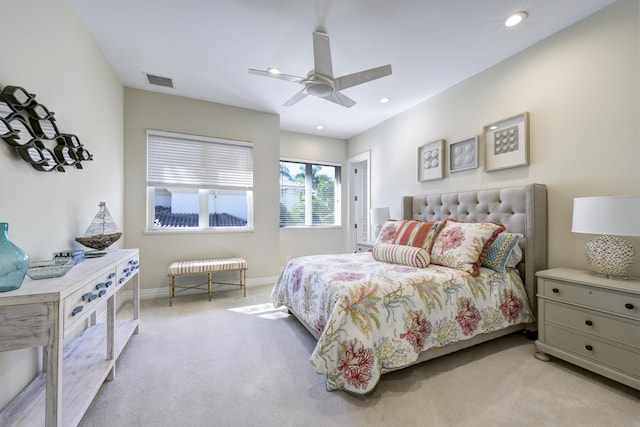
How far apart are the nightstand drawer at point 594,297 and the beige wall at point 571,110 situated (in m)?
0.48

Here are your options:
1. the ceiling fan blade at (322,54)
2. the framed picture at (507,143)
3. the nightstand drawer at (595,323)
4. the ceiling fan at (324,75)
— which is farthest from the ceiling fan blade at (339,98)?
the nightstand drawer at (595,323)

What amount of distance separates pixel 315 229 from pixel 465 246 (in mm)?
3229

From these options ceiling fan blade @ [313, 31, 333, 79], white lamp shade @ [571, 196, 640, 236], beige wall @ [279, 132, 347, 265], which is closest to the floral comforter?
white lamp shade @ [571, 196, 640, 236]

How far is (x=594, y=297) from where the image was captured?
1688 millimetres

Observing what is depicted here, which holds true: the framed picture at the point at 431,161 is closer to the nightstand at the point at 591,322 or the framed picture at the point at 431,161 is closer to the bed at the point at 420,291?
the bed at the point at 420,291

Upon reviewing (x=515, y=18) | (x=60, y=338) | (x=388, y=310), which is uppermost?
(x=515, y=18)

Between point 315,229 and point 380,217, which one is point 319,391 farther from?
point 315,229

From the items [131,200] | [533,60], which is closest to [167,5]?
[131,200]

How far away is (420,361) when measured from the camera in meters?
1.77

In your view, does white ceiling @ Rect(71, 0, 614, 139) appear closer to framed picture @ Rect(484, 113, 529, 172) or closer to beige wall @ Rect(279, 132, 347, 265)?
framed picture @ Rect(484, 113, 529, 172)

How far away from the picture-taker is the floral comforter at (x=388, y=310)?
59.1 inches

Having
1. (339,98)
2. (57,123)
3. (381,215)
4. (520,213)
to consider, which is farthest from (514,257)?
(57,123)

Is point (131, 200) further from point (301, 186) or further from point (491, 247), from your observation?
point (491, 247)

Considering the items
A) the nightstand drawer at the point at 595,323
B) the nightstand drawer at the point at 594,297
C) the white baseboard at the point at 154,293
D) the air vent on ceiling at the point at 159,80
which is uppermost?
the air vent on ceiling at the point at 159,80
